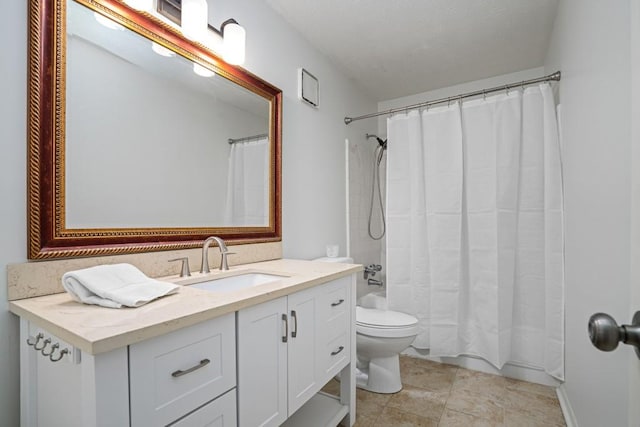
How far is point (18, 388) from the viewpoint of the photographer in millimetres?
935

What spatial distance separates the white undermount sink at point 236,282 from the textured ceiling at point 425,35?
1.57 metres

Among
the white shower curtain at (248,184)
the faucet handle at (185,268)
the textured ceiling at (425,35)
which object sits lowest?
the faucet handle at (185,268)

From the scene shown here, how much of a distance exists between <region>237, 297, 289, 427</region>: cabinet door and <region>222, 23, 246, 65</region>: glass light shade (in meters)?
1.16

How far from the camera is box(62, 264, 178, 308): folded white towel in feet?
2.85

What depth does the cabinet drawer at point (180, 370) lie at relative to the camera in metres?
0.73

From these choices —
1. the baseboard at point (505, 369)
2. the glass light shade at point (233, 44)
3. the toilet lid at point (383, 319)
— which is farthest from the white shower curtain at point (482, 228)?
the glass light shade at point (233, 44)

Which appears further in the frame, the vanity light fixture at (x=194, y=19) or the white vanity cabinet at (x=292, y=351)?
the vanity light fixture at (x=194, y=19)

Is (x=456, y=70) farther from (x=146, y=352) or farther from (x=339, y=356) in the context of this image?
(x=146, y=352)

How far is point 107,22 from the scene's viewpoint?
1.15 metres

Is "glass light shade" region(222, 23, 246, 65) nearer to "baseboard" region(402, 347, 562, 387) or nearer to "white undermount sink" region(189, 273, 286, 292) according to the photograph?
"white undermount sink" region(189, 273, 286, 292)

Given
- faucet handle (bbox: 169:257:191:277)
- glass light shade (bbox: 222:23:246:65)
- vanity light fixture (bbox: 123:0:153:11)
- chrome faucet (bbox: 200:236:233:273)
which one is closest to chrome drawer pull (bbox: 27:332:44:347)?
faucet handle (bbox: 169:257:191:277)

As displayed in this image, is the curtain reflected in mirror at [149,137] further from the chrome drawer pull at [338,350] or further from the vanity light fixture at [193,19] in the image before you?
the chrome drawer pull at [338,350]

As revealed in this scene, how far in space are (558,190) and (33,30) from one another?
101 inches

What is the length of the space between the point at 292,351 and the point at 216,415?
14.2 inches
